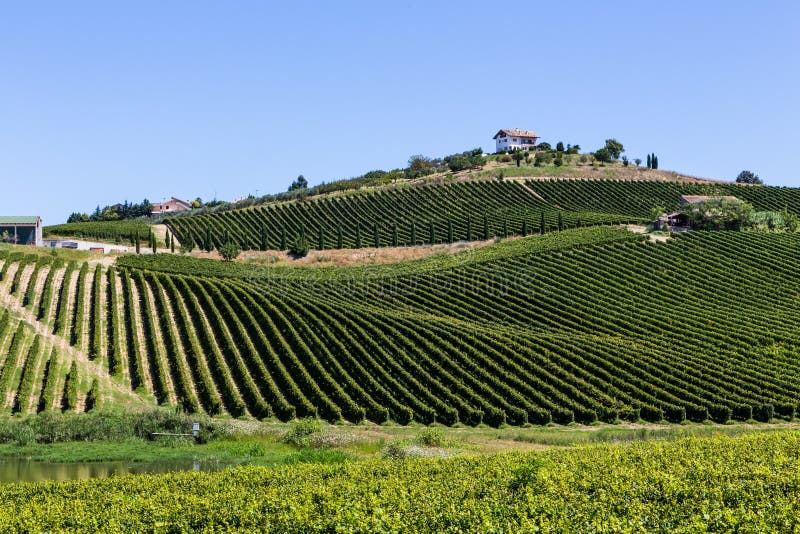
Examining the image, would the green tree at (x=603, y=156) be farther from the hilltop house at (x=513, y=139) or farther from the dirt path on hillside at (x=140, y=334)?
the dirt path on hillside at (x=140, y=334)

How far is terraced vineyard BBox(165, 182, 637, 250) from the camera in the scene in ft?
354

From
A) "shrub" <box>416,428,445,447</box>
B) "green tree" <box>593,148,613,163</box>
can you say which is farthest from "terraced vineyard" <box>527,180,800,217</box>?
"shrub" <box>416,428,445,447</box>

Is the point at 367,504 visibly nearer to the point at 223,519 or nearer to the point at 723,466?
the point at 223,519

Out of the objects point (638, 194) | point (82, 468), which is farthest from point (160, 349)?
point (638, 194)

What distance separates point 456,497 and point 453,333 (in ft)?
119

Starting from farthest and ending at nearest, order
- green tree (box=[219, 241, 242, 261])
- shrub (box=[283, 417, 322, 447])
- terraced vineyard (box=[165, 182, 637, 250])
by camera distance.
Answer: terraced vineyard (box=[165, 182, 637, 250]) < green tree (box=[219, 241, 242, 261]) < shrub (box=[283, 417, 322, 447])

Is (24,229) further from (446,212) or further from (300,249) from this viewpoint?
(446,212)

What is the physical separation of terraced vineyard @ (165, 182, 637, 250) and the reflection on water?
71738 mm

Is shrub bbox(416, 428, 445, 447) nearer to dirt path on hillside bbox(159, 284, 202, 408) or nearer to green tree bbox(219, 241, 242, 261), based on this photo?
dirt path on hillside bbox(159, 284, 202, 408)

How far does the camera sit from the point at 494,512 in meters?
19.6

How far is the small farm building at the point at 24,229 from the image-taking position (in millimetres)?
100500

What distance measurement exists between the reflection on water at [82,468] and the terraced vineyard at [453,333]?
37.6ft

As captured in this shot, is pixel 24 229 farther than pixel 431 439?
Yes

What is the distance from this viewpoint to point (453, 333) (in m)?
57.6
